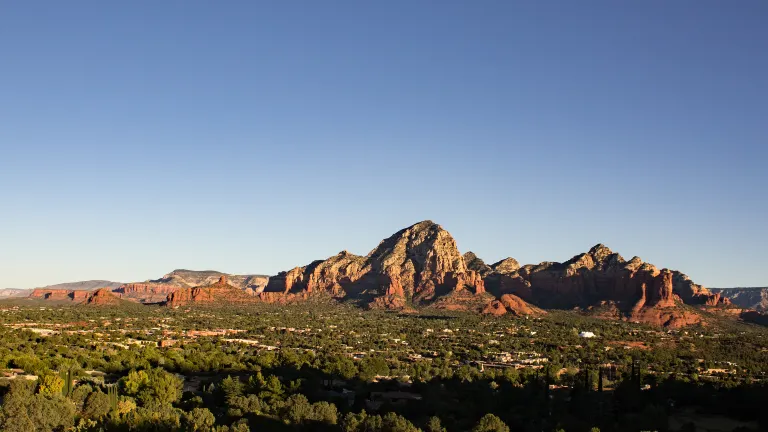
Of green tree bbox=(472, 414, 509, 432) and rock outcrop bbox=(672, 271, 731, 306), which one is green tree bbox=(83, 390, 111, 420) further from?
rock outcrop bbox=(672, 271, 731, 306)

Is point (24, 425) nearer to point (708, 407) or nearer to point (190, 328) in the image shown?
point (708, 407)

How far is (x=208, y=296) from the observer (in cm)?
17612

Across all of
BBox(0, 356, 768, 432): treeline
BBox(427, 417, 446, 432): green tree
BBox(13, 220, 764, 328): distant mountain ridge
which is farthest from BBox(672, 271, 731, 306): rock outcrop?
BBox(427, 417, 446, 432): green tree

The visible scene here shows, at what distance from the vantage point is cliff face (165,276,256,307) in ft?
555

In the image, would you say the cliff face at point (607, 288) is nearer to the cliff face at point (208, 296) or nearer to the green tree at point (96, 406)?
the cliff face at point (208, 296)

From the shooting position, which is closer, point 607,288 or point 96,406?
point 96,406

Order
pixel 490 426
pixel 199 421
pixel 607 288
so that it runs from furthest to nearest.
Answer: pixel 607 288, pixel 490 426, pixel 199 421

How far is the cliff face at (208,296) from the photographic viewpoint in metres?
169

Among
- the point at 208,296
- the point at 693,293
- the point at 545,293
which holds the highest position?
the point at 693,293

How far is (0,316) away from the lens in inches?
4360

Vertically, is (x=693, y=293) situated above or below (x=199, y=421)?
above

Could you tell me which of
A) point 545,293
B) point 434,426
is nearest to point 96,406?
point 434,426

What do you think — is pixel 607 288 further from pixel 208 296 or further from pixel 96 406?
pixel 96 406

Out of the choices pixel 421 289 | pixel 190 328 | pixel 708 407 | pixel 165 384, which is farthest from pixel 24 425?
pixel 421 289
